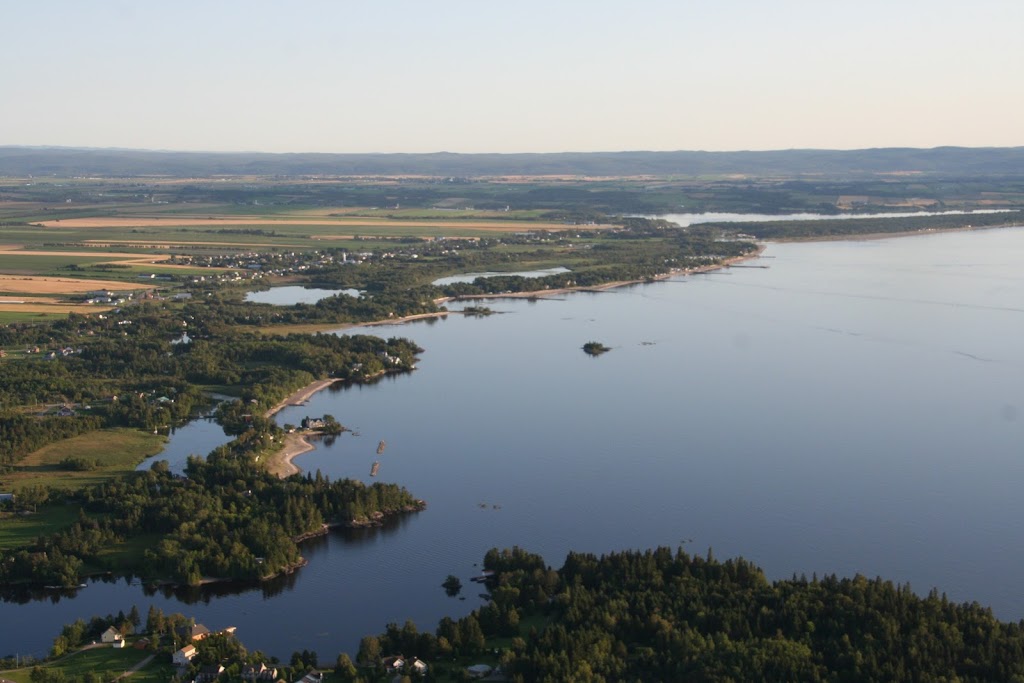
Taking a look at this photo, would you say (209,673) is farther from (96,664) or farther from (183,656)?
(96,664)

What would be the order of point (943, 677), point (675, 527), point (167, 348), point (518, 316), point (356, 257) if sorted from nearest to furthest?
point (943, 677) < point (675, 527) < point (167, 348) < point (518, 316) < point (356, 257)

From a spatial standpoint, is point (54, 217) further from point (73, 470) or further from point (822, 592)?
point (822, 592)

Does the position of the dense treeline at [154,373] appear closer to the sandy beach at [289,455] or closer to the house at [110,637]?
the sandy beach at [289,455]

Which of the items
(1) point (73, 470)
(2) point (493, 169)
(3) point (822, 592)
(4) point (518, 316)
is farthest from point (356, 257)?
(2) point (493, 169)

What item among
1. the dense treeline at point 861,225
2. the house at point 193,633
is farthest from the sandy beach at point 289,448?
the dense treeline at point 861,225

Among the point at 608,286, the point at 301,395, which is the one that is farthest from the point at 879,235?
the point at 301,395

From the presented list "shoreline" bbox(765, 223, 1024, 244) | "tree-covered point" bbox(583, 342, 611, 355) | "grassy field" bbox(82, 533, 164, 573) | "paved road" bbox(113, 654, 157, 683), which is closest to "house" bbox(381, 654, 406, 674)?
"paved road" bbox(113, 654, 157, 683)
